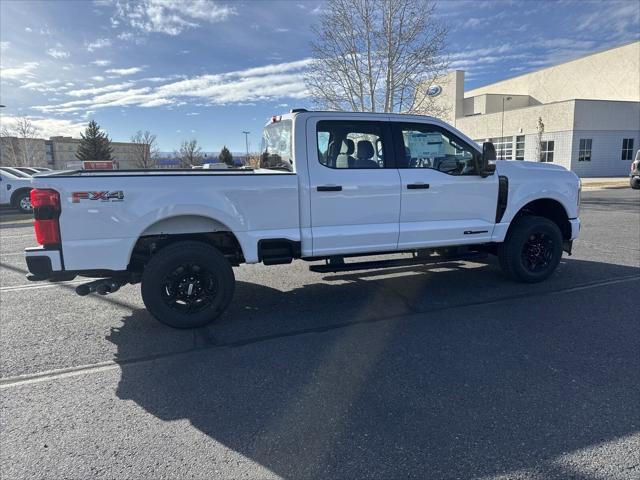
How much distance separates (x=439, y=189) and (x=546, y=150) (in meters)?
37.9

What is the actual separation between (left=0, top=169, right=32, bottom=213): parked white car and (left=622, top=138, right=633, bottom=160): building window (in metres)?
41.4

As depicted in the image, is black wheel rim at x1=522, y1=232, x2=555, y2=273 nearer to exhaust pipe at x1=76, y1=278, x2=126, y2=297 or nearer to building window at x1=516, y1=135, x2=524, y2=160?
exhaust pipe at x1=76, y1=278, x2=126, y2=297

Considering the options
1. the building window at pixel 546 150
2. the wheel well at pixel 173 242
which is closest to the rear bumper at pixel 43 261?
the wheel well at pixel 173 242

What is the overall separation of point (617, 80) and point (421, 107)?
1348 inches

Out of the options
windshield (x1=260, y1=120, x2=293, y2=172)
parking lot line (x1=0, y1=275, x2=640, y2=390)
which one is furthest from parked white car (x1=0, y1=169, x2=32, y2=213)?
parking lot line (x1=0, y1=275, x2=640, y2=390)

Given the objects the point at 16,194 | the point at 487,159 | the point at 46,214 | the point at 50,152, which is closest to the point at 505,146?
the point at 16,194

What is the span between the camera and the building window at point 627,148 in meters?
35.4

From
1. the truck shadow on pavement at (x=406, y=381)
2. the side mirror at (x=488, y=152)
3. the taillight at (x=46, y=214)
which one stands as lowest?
the truck shadow on pavement at (x=406, y=381)

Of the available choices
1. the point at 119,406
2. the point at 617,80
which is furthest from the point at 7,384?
the point at 617,80

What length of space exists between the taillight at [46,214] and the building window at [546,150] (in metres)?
40.4

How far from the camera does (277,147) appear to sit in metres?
5.39

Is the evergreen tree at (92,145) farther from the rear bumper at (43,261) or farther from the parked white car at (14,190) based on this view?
the rear bumper at (43,261)

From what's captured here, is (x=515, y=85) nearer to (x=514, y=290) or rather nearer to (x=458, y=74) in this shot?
(x=458, y=74)

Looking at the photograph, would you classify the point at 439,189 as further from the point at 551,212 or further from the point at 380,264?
the point at 551,212
